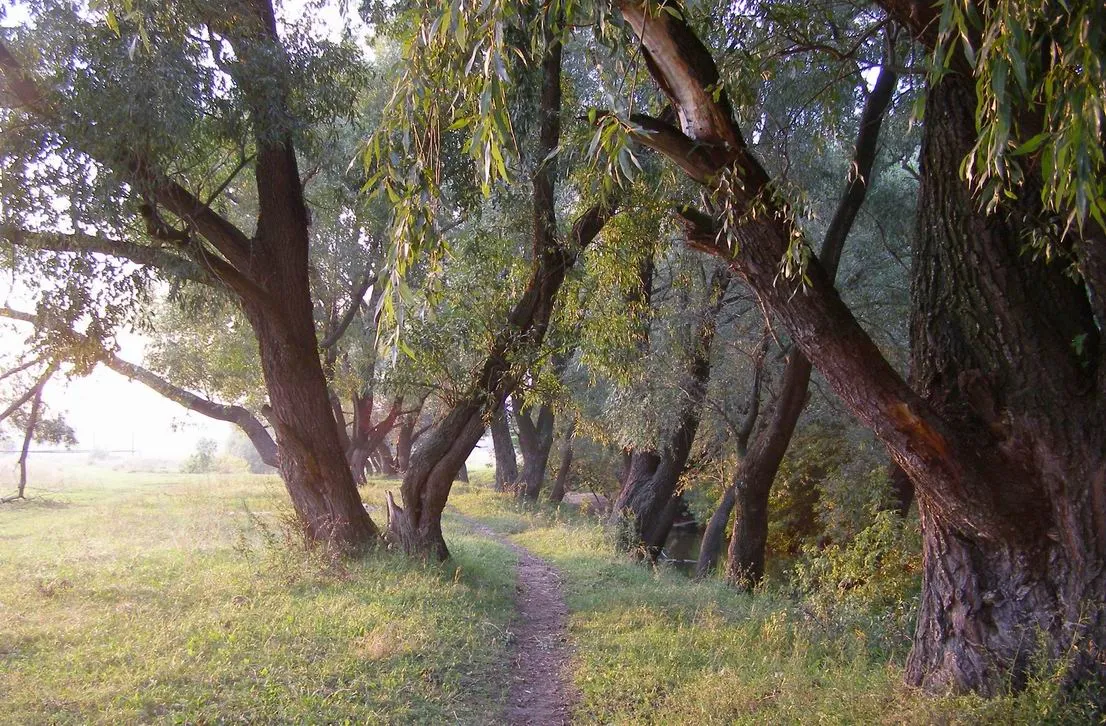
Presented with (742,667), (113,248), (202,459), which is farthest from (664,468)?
(202,459)

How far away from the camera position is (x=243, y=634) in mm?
6113

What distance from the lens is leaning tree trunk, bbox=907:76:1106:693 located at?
4.61 meters

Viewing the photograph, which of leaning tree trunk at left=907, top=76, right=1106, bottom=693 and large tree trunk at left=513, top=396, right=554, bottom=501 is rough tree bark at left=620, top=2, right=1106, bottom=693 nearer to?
leaning tree trunk at left=907, top=76, right=1106, bottom=693

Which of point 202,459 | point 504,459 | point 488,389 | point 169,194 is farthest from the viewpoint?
point 202,459

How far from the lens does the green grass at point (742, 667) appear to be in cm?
478

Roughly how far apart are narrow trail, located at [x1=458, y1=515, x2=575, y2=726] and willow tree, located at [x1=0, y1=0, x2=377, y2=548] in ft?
7.52

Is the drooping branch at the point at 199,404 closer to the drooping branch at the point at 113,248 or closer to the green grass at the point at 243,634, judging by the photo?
the green grass at the point at 243,634

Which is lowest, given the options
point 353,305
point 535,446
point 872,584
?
point 872,584

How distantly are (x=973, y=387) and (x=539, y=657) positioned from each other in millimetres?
4352

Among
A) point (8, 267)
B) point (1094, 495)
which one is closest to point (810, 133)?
point (1094, 495)

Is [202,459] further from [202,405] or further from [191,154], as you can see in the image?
[191,154]

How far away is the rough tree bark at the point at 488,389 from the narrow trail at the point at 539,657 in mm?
1436

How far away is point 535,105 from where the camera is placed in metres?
8.74

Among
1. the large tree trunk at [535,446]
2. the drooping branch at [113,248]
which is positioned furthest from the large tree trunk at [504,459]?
the drooping branch at [113,248]
